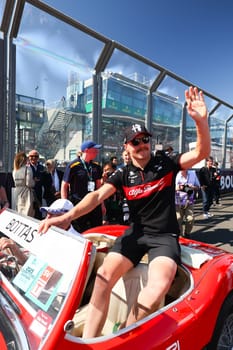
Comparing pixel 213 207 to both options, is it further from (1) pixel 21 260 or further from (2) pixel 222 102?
(1) pixel 21 260

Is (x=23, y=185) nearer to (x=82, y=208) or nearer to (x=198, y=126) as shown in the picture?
(x=82, y=208)

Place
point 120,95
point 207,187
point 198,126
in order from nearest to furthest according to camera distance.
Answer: point 198,126 < point 120,95 < point 207,187

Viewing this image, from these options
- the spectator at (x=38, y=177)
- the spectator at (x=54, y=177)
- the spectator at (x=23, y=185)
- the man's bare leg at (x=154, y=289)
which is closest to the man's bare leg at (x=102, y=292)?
the man's bare leg at (x=154, y=289)

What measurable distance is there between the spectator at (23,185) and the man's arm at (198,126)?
3442mm

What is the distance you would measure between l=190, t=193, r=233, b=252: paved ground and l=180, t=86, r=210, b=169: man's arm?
12.0 feet

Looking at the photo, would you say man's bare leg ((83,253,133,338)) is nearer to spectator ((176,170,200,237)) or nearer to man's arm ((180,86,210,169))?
man's arm ((180,86,210,169))

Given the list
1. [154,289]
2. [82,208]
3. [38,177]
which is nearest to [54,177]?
[38,177]

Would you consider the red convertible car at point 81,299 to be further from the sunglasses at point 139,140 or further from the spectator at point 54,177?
the spectator at point 54,177

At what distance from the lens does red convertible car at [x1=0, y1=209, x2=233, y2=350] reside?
1374 millimetres

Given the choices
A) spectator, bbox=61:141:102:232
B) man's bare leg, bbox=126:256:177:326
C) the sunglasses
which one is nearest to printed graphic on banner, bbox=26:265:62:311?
man's bare leg, bbox=126:256:177:326

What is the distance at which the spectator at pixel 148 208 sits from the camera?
1.95 meters

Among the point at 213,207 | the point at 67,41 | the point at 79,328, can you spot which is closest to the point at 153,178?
the point at 79,328

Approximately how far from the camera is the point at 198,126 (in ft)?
6.98

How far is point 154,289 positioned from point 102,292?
0.32 m
